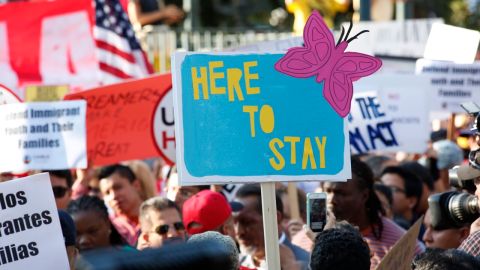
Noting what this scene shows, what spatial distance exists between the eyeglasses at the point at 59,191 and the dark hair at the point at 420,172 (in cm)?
266

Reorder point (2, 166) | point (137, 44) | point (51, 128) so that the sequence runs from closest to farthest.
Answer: point (2, 166), point (51, 128), point (137, 44)

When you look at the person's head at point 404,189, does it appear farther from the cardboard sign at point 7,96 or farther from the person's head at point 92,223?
the cardboard sign at point 7,96

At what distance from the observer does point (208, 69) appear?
463cm

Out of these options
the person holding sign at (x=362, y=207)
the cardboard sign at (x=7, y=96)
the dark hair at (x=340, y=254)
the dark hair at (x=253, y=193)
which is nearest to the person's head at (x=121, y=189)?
the dark hair at (x=253, y=193)

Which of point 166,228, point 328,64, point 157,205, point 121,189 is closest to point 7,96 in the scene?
point 157,205

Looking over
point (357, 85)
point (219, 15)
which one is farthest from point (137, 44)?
point (219, 15)

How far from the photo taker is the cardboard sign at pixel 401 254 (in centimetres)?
464

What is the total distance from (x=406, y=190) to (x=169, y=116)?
183 cm

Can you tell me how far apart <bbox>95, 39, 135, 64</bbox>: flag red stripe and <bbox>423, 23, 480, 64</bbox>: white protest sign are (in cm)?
375

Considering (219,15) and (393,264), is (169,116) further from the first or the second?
(219,15)

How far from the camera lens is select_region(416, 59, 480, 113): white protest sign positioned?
1010 cm

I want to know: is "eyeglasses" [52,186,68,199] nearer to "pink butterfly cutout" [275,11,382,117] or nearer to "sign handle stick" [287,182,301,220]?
"sign handle stick" [287,182,301,220]

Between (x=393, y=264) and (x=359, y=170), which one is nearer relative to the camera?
(x=393, y=264)

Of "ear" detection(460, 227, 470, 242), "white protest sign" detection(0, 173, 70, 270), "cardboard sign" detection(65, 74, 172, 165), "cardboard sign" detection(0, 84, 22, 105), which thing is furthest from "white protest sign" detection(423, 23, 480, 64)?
"white protest sign" detection(0, 173, 70, 270)
